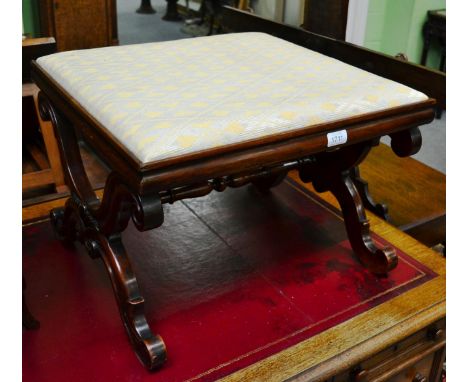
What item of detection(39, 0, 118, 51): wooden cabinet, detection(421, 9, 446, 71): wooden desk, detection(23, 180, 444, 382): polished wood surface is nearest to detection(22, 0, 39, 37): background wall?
detection(39, 0, 118, 51): wooden cabinet

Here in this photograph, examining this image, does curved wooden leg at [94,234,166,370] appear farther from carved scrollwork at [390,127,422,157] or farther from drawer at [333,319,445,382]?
carved scrollwork at [390,127,422,157]

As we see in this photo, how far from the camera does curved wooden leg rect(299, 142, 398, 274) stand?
1.05 metres

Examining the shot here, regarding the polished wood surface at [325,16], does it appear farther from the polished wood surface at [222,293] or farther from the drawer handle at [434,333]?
the drawer handle at [434,333]

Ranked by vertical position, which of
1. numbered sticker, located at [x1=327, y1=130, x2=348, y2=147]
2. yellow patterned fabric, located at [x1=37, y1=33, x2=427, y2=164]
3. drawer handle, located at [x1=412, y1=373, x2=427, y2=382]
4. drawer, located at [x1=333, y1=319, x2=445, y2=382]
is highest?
yellow patterned fabric, located at [x1=37, y1=33, x2=427, y2=164]

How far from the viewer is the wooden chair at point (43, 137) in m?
1.42

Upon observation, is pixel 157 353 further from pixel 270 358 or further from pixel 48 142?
pixel 48 142

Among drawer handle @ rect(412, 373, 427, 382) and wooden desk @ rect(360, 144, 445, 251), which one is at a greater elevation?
wooden desk @ rect(360, 144, 445, 251)

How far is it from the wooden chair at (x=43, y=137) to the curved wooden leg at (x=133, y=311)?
0.63m

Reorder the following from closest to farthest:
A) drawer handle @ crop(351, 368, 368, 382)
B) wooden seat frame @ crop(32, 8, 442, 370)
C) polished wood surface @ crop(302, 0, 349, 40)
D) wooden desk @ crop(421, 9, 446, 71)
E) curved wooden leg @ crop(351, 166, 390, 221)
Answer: wooden seat frame @ crop(32, 8, 442, 370) < drawer handle @ crop(351, 368, 368, 382) < curved wooden leg @ crop(351, 166, 390, 221) < polished wood surface @ crop(302, 0, 349, 40) < wooden desk @ crop(421, 9, 446, 71)

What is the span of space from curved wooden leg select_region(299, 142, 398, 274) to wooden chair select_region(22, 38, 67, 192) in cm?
70

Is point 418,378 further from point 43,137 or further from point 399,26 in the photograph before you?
point 399,26

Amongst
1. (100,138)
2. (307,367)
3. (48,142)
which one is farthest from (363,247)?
(48,142)

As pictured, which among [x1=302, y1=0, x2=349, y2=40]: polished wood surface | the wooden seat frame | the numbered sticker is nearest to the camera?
the wooden seat frame

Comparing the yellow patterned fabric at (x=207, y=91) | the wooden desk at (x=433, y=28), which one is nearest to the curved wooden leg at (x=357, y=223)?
the yellow patterned fabric at (x=207, y=91)
